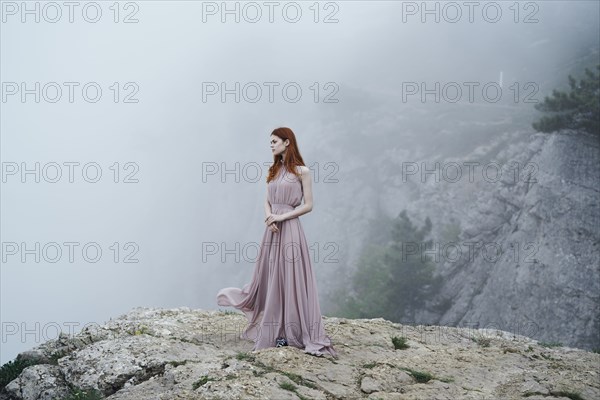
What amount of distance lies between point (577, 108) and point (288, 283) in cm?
4084

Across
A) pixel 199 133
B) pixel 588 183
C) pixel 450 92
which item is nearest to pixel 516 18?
pixel 450 92

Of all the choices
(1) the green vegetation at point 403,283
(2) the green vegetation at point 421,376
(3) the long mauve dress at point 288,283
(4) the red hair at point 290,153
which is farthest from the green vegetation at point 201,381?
(1) the green vegetation at point 403,283

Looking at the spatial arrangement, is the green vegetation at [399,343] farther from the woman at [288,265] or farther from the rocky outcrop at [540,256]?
the rocky outcrop at [540,256]

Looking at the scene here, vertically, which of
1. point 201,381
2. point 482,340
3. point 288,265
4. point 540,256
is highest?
point 288,265

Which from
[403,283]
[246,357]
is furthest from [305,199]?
[403,283]

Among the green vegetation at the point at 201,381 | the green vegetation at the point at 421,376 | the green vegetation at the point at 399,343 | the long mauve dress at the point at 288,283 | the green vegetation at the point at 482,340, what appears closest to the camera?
the green vegetation at the point at 201,381

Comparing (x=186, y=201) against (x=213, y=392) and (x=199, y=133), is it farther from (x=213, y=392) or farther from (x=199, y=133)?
(x=213, y=392)

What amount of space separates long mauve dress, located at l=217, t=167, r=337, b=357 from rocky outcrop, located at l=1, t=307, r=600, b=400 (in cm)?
47

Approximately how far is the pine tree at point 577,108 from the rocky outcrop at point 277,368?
35.7 metres

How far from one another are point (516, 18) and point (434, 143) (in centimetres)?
5015

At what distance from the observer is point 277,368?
9148 mm

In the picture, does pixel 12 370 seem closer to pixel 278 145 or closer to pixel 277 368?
pixel 277 368

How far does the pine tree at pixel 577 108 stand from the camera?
143 ft

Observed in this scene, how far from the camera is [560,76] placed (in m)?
85.7
